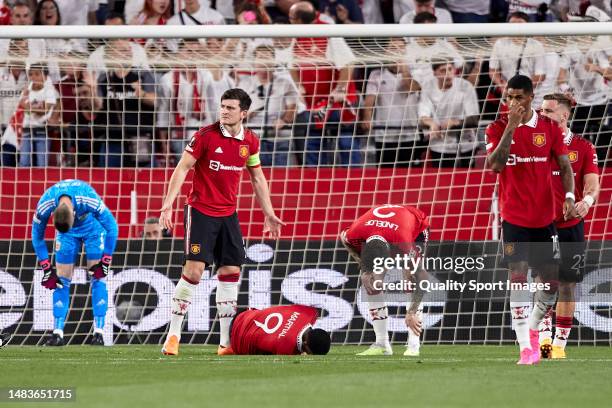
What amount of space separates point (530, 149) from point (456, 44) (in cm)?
478

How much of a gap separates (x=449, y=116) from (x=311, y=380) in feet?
25.3

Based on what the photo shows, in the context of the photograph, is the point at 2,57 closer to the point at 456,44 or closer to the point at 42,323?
the point at 42,323

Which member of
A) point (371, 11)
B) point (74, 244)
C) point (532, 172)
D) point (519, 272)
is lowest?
point (74, 244)

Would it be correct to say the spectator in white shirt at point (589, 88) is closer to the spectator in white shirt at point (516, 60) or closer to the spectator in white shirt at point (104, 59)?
the spectator in white shirt at point (516, 60)

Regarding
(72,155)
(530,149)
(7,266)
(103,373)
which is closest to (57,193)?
(7,266)

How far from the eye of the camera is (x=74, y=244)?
40.5ft

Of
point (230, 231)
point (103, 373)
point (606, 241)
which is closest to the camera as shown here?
point (103, 373)

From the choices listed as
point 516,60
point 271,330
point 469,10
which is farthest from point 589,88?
point 271,330

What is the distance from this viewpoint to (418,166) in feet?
47.4

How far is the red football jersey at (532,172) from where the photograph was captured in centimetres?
920

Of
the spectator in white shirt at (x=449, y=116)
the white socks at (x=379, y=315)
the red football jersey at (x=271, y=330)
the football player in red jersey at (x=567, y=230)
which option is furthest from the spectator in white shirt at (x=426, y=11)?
the red football jersey at (x=271, y=330)

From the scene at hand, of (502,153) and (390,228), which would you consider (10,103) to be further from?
(502,153)

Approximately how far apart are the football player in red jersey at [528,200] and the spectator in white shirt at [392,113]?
523cm

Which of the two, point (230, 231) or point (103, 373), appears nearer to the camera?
point (103, 373)
